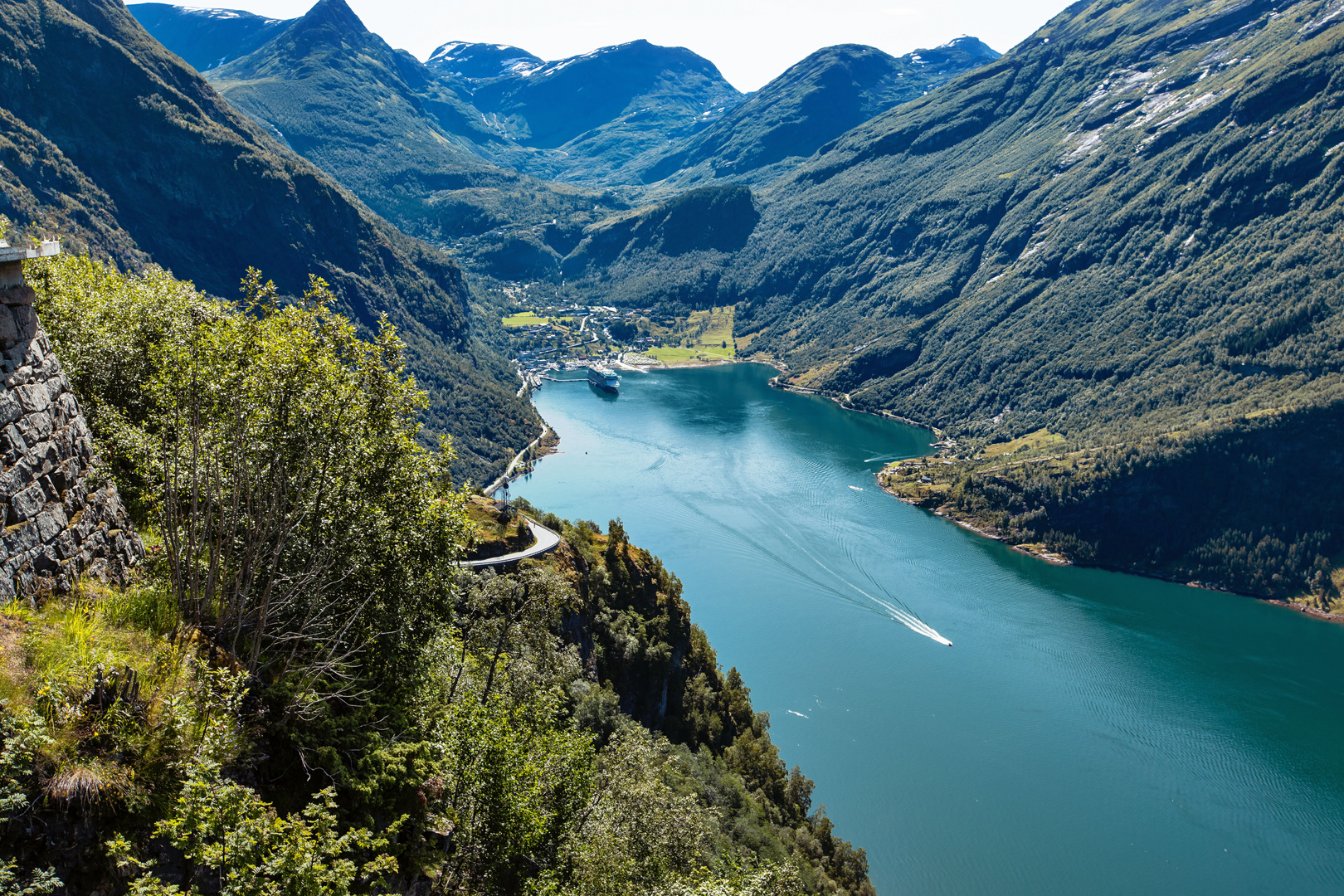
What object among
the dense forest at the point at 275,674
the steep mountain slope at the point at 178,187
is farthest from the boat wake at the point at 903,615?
the steep mountain slope at the point at 178,187

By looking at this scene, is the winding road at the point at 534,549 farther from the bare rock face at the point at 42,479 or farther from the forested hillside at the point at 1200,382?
the forested hillside at the point at 1200,382

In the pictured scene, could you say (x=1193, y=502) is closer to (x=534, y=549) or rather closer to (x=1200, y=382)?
(x=1200, y=382)

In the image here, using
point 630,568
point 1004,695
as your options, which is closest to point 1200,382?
point 1004,695

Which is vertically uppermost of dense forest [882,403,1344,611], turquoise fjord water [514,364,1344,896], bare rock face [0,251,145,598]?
dense forest [882,403,1344,611]

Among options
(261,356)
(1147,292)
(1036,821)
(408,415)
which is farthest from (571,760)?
(1147,292)

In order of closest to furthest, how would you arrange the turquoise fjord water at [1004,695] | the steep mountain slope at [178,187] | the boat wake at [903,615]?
the turquoise fjord water at [1004,695]
the boat wake at [903,615]
the steep mountain slope at [178,187]

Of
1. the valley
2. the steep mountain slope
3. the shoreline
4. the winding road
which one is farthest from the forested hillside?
the steep mountain slope

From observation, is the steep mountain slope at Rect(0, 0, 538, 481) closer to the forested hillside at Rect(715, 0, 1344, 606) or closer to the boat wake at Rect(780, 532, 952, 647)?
the boat wake at Rect(780, 532, 952, 647)
